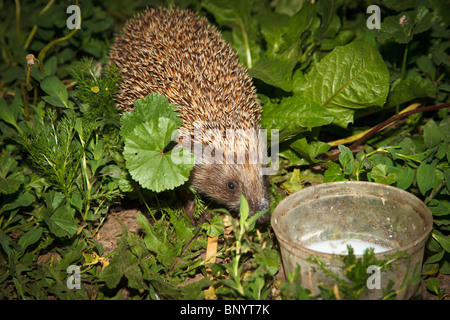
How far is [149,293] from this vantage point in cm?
280

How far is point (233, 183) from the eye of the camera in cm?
342

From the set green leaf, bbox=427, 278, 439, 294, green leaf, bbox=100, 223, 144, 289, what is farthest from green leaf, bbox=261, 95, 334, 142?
green leaf, bbox=100, 223, 144, 289

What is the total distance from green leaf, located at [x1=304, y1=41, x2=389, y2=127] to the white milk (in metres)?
1.33

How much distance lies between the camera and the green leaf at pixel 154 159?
2.80 m

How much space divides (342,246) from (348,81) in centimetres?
162

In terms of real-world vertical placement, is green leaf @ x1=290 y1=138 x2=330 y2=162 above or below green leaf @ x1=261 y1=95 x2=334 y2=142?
below

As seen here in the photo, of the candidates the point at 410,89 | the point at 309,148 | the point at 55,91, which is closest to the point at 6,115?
the point at 55,91

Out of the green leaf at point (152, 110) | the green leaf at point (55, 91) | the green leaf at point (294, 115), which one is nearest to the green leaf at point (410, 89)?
the green leaf at point (294, 115)

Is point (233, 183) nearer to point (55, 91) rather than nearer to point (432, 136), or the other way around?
point (432, 136)

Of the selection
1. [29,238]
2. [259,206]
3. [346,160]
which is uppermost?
[346,160]

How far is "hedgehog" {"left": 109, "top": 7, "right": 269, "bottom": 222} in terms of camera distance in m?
3.32

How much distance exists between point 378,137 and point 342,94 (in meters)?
0.58

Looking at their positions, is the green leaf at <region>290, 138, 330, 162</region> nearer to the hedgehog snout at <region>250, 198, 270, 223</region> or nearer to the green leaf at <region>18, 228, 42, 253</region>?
the hedgehog snout at <region>250, 198, 270, 223</region>
